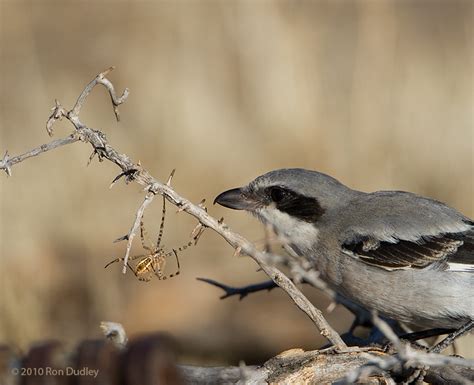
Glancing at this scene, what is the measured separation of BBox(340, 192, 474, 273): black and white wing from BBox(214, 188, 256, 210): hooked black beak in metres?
0.47

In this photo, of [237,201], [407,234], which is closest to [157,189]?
[237,201]

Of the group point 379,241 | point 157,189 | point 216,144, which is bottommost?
point 157,189

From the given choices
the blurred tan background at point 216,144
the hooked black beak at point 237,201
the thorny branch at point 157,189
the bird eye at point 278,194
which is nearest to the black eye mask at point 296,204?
the bird eye at point 278,194

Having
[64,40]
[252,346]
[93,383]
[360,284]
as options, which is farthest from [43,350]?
[64,40]

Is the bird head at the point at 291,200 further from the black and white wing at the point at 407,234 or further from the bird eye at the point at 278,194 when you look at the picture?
the black and white wing at the point at 407,234

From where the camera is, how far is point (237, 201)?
453 centimetres

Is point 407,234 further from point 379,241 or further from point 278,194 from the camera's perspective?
point 278,194

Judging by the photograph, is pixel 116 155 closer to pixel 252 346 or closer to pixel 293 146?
pixel 252 346

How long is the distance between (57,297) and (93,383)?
5563mm

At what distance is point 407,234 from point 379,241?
0.15 meters

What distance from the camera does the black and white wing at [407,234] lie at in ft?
13.9

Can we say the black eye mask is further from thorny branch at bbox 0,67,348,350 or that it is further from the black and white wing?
thorny branch at bbox 0,67,348,350

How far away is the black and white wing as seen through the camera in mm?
4246

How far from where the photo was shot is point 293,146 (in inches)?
343
